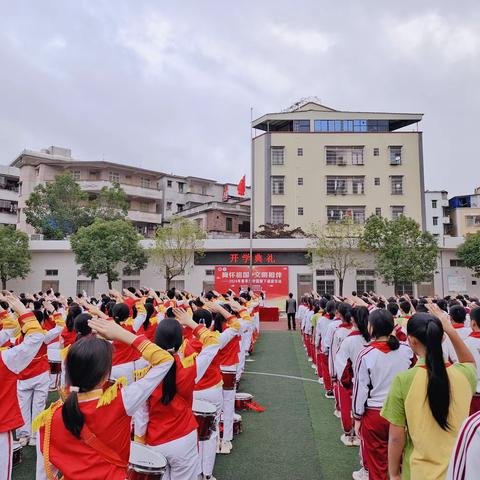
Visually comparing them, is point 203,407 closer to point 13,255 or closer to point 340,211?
point 13,255

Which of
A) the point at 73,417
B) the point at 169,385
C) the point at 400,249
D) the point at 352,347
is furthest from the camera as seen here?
the point at 400,249

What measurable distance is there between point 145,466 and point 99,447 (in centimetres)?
76

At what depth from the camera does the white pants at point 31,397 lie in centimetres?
506

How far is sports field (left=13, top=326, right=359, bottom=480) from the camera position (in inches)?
172

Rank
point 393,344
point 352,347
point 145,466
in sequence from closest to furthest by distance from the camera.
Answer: point 145,466 < point 393,344 < point 352,347

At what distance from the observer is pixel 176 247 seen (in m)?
23.2

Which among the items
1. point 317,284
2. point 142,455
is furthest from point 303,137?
point 142,455

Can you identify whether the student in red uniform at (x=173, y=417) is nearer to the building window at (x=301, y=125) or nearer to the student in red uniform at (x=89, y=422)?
the student in red uniform at (x=89, y=422)

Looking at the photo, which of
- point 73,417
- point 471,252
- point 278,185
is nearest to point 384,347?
point 73,417

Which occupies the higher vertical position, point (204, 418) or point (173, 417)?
point (173, 417)

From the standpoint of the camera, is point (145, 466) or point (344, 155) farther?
point (344, 155)

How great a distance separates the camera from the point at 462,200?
4191cm

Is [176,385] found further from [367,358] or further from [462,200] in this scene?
[462,200]

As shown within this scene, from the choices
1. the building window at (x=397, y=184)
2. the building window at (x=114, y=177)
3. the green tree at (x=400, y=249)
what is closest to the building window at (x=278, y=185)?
the building window at (x=397, y=184)
